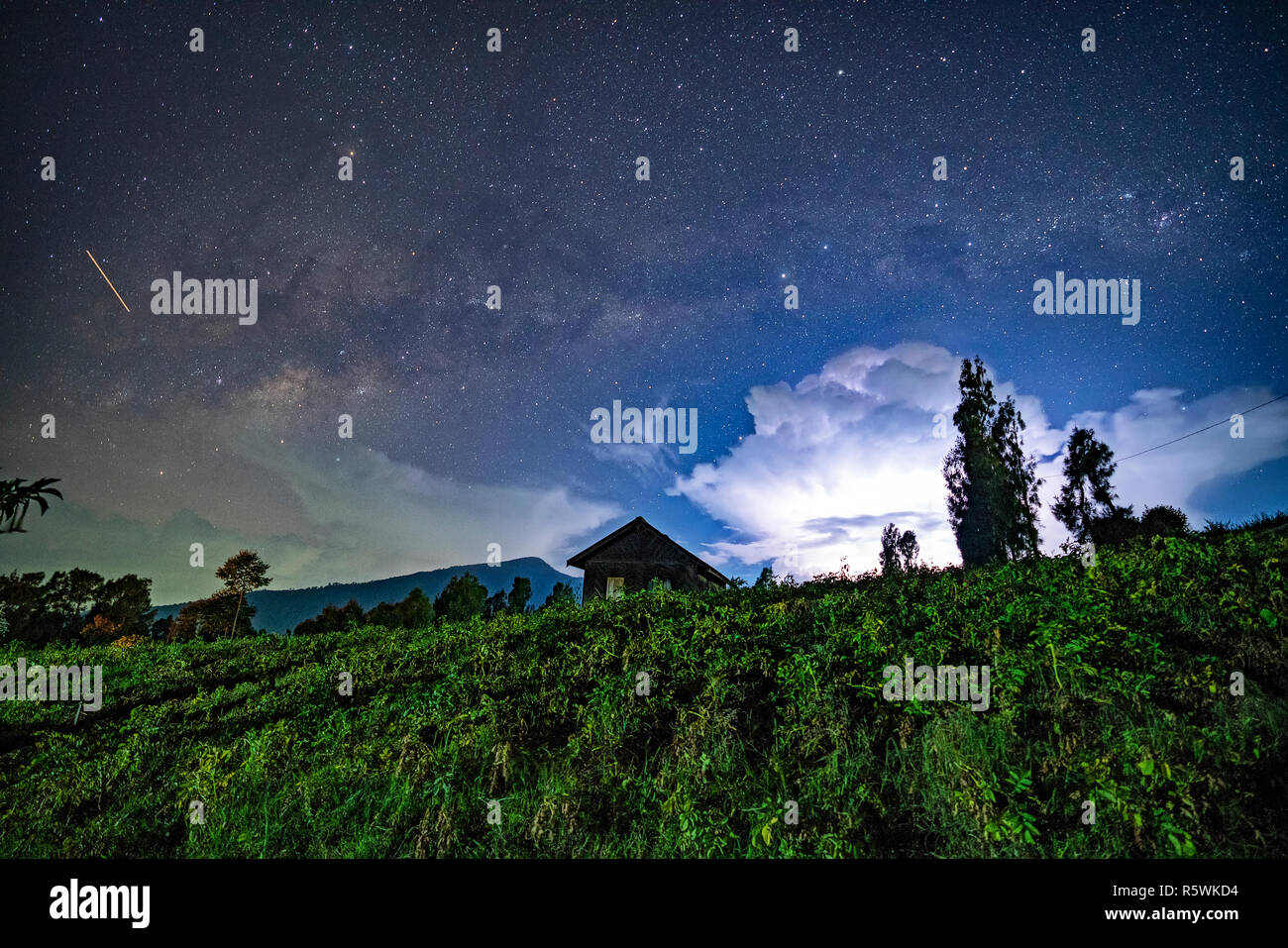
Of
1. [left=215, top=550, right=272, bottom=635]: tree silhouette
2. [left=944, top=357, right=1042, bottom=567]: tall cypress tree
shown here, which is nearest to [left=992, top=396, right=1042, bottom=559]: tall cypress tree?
[left=944, top=357, right=1042, bottom=567]: tall cypress tree

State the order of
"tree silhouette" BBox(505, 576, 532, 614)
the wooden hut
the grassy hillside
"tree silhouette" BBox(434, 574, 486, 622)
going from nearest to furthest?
the grassy hillside → the wooden hut → "tree silhouette" BBox(505, 576, 532, 614) → "tree silhouette" BBox(434, 574, 486, 622)

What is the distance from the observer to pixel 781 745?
4883 mm

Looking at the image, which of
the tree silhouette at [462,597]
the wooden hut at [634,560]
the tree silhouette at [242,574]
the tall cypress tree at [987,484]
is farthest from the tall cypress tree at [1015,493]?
the tree silhouette at [242,574]

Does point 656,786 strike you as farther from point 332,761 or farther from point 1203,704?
point 1203,704

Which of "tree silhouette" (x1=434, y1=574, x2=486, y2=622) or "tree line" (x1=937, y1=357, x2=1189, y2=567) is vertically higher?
"tree line" (x1=937, y1=357, x2=1189, y2=567)

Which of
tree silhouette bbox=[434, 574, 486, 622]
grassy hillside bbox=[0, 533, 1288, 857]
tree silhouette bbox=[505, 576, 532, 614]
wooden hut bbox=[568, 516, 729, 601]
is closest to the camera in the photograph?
grassy hillside bbox=[0, 533, 1288, 857]

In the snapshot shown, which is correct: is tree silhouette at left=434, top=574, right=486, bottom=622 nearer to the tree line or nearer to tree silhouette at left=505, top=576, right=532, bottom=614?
tree silhouette at left=505, top=576, right=532, bottom=614

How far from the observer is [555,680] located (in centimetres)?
645

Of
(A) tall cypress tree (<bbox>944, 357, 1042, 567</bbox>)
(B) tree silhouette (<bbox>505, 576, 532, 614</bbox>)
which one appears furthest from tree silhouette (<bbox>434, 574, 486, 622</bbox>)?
(A) tall cypress tree (<bbox>944, 357, 1042, 567</bbox>)

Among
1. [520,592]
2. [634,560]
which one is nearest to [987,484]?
[634,560]

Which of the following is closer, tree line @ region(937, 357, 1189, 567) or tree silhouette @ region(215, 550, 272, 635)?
tree line @ region(937, 357, 1189, 567)

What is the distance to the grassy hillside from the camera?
155 inches
